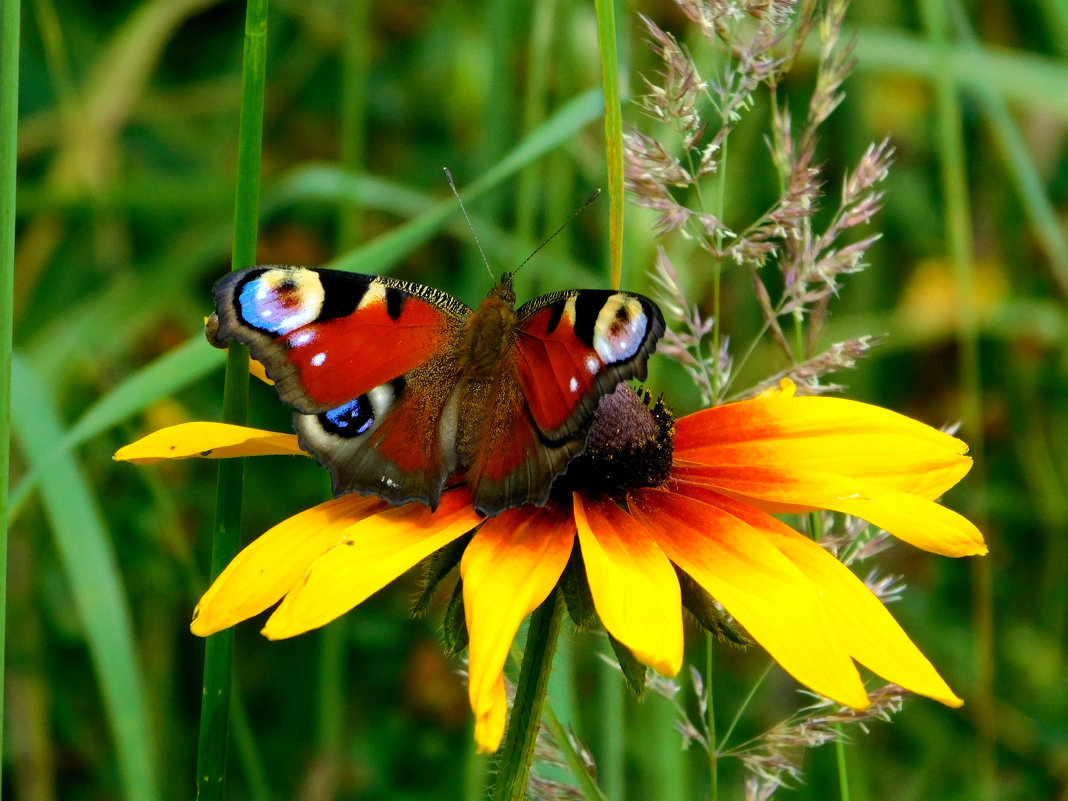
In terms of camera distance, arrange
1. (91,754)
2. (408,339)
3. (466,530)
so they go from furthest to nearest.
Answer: (91,754), (408,339), (466,530)

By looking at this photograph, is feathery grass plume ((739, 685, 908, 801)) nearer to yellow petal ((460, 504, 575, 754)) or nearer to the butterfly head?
yellow petal ((460, 504, 575, 754))

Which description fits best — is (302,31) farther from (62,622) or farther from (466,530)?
(466,530)

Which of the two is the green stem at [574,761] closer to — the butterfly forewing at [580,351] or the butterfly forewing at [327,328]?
the butterfly forewing at [580,351]

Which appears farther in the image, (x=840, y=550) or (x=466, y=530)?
(x=840, y=550)

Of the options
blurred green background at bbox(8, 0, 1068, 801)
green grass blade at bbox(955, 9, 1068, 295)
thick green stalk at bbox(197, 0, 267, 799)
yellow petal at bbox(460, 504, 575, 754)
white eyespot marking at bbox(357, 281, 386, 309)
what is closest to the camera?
yellow petal at bbox(460, 504, 575, 754)

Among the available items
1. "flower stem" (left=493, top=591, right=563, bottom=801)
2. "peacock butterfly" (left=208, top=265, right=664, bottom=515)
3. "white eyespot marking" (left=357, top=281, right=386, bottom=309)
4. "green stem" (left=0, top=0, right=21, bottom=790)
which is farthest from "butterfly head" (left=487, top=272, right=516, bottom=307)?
"green stem" (left=0, top=0, right=21, bottom=790)

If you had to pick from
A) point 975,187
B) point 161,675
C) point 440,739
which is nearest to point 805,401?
point 440,739

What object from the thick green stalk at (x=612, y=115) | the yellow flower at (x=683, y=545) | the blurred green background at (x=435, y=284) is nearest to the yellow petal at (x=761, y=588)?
the yellow flower at (x=683, y=545)
